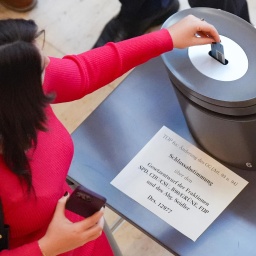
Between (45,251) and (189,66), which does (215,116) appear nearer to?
(189,66)

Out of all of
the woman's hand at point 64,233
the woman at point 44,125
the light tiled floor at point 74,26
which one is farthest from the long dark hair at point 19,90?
the light tiled floor at point 74,26

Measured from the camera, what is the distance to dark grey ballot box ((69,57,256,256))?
35.2 inches

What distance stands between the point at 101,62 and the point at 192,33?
163 mm

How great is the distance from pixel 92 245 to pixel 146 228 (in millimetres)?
102

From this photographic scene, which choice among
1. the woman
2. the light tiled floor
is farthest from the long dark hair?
the light tiled floor

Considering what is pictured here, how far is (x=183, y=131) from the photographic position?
3.25 ft

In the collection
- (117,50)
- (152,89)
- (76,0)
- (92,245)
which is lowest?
(76,0)

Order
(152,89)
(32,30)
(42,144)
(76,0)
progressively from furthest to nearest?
(76,0) → (152,89) → (42,144) → (32,30)

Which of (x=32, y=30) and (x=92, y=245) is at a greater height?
(x=32, y=30)

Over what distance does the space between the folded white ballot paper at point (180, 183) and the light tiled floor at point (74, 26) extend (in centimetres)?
70

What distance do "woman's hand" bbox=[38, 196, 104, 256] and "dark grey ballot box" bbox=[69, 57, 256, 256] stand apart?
171mm

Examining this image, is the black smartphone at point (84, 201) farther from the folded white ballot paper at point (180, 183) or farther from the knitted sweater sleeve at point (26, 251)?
the folded white ballot paper at point (180, 183)

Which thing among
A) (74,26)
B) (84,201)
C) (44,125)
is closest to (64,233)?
(84,201)

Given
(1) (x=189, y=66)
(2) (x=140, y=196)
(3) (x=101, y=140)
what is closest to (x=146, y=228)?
(2) (x=140, y=196)
